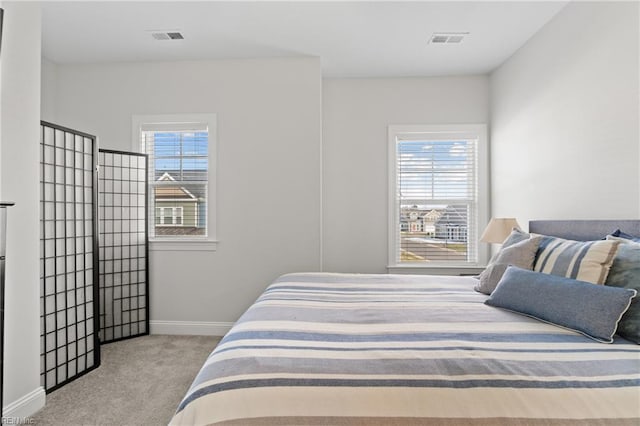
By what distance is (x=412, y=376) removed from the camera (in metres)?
1.01

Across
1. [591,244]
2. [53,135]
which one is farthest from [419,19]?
[53,135]

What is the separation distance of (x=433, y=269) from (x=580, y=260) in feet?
7.46

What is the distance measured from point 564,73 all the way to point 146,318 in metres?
4.28

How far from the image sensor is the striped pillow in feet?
4.99

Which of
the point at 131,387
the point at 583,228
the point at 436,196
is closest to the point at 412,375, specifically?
the point at 583,228

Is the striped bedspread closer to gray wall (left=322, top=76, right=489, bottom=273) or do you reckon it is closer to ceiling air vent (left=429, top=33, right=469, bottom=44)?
gray wall (left=322, top=76, right=489, bottom=273)

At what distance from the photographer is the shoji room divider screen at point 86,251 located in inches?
90.7

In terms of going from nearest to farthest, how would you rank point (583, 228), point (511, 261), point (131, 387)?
point (511, 261) → point (583, 228) → point (131, 387)

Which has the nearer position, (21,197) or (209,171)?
(21,197)

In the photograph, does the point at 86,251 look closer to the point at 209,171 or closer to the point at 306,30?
the point at 209,171

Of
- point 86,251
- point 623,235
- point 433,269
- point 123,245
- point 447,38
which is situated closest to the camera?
point 623,235

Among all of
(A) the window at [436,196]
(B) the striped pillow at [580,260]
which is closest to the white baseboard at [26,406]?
(B) the striped pillow at [580,260]

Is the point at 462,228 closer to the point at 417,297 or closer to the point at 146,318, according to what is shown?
the point at 417,297

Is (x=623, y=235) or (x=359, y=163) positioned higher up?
(x=359, y=163)
